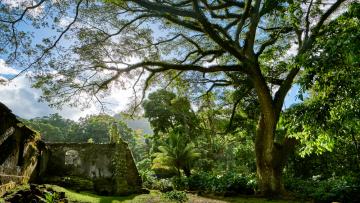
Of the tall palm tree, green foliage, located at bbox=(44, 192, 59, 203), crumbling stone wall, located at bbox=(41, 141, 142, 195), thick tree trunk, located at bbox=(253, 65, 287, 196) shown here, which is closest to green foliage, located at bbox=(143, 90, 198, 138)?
the tall palm tree

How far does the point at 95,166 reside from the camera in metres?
17.1

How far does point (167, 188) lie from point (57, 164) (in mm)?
6633

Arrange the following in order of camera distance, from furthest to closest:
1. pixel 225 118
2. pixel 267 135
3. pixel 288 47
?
pixel 225 118
pixel 288 47
pixel 267 135

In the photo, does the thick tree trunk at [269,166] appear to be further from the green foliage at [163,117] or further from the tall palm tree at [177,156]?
the green foliage at [163,117]

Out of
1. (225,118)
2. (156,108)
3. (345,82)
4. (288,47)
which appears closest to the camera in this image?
(345,82)

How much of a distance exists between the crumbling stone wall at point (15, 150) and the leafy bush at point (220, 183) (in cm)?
936

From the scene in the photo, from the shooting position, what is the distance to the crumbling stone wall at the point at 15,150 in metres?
11.5

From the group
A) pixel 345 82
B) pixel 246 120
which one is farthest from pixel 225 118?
pixel 345 82

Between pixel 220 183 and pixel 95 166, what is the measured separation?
22.8ft

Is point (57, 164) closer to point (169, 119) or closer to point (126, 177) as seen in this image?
point (126, 177)

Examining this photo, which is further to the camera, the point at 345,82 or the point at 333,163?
the point at 333,163

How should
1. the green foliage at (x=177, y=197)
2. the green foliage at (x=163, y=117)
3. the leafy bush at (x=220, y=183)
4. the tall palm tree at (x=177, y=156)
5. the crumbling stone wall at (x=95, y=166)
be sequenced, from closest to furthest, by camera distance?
1. the green foliage at (x=177, y=197)
2. the crumbling stone wall at (x=95, y=166)
3. the leafy bush at (x=220, y=183)
4. the tall palm tree at (x=177, y=156)
5. the green foliage at (x=163, y=117)

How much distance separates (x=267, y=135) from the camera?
15.1 m

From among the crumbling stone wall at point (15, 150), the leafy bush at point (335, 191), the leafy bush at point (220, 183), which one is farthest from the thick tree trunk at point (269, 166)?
the crumbling stone wall at point (15, 150)
